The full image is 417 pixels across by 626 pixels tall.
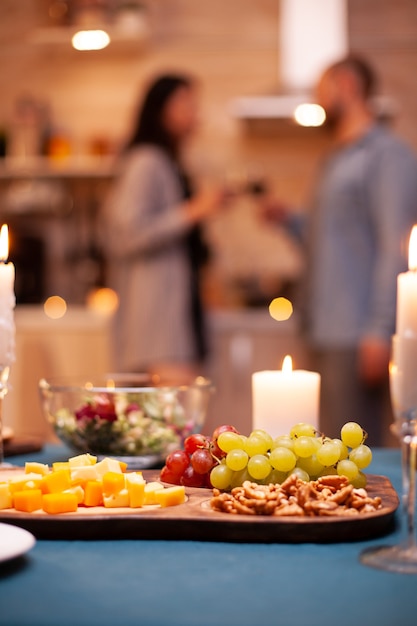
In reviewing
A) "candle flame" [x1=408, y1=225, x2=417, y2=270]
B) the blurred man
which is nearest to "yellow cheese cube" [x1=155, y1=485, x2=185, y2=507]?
"candle flame" [x1=408, y1=225, x2=417, y2=270]

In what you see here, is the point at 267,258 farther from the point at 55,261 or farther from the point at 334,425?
the point at 334,425

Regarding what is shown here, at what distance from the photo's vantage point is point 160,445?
51.2 inches

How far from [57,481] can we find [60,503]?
0.11 ft

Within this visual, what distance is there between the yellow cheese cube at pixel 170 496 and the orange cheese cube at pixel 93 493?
0.06 m

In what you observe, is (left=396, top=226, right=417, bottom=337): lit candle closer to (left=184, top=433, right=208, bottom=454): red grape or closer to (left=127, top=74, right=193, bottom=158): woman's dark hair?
(left=184, top=433, right=208, bottom=454): red grape

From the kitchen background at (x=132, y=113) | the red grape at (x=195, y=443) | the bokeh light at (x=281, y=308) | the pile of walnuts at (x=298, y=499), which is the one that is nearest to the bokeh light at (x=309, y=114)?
the kitchen background at (x=132, y=113)

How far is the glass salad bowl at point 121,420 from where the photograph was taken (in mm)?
1283

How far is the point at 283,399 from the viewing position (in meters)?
1.14

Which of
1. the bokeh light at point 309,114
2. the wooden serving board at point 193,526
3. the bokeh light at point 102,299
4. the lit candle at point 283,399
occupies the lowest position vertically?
the wooden serving board at point 193,526

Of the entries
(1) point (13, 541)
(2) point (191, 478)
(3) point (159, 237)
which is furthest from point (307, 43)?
(1) point (13, 541)

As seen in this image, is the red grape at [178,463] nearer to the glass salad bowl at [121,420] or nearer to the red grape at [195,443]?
the red grape at [195,443]

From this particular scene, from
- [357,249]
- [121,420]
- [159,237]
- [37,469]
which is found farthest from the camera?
[159,237]

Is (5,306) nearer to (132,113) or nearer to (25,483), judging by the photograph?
(25,483)

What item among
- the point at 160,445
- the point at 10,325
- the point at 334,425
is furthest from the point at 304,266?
the point at 10,325
